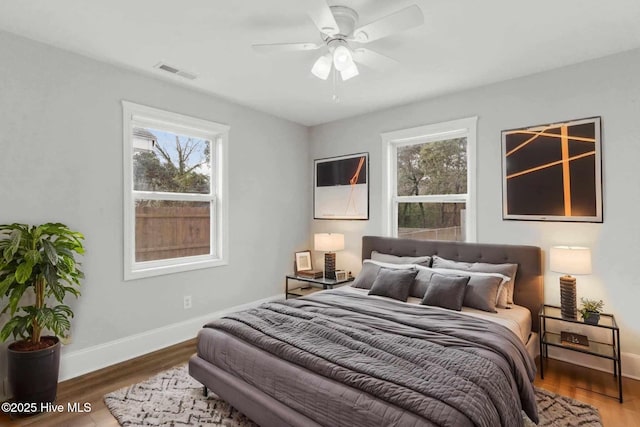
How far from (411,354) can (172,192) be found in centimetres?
287

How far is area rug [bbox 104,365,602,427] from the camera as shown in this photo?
7.18 ft

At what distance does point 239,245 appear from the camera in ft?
13.6

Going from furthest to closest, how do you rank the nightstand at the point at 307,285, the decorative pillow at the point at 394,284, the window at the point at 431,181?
1. the nightstand at the point at 307,285
2. the window at the point at 431,181
3. the decorative pillow at the point at 394,284

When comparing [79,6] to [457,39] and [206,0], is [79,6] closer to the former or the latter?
[206,0]

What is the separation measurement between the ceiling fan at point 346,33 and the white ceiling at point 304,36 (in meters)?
0.11

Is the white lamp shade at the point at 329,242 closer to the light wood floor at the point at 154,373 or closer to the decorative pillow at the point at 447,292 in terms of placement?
the decorative pillow at the point at 447,292

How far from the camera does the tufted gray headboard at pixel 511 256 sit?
307 cm

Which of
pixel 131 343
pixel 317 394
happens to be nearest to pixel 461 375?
pixel 317 394

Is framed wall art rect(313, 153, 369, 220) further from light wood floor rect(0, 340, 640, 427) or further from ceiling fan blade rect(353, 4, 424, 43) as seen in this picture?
light wood floor rect(0, 340, 640, 427)

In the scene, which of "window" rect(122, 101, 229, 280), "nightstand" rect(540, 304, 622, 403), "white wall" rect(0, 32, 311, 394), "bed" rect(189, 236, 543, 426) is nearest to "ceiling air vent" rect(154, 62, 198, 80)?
"white wall" rect(0, 32, 311, 394)

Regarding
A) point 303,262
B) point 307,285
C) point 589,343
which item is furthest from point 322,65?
point 307,285

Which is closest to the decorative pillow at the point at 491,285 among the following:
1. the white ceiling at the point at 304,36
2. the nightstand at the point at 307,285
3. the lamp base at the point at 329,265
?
Result: the nightstand at the point at 307,285

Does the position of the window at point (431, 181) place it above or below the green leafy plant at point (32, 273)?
above

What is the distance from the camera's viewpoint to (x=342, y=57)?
2279mm
